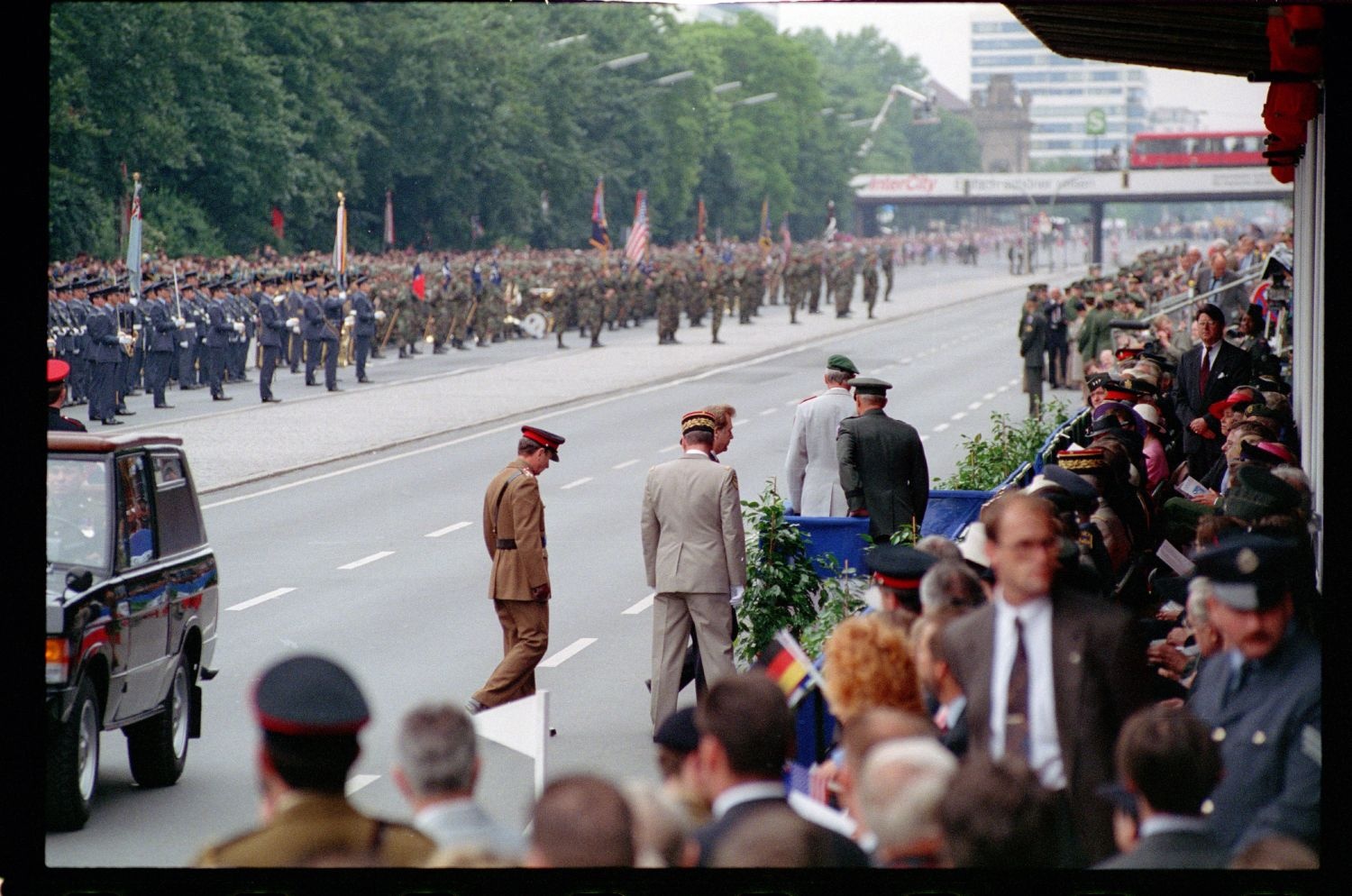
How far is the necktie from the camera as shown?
640cm

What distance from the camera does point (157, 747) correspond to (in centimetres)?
1048

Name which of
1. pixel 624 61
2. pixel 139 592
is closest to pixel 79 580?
pixel 139 592

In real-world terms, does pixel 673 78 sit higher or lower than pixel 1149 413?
higher

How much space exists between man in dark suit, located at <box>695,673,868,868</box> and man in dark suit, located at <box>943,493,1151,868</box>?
1.33 m

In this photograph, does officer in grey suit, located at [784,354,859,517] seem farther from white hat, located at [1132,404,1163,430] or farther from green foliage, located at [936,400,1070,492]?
white hat, located at [1132,404,1163,430]

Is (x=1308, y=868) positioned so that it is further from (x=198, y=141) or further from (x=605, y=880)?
(x=198, y=141)

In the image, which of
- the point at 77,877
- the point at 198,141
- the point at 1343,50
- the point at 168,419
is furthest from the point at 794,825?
the point at 168,419

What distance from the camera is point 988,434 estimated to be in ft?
96.3

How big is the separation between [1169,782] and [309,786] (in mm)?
2200

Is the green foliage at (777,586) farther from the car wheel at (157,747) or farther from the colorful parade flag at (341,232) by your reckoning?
the colorful parade flag at (341,232)

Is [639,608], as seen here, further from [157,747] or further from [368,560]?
[157,747]

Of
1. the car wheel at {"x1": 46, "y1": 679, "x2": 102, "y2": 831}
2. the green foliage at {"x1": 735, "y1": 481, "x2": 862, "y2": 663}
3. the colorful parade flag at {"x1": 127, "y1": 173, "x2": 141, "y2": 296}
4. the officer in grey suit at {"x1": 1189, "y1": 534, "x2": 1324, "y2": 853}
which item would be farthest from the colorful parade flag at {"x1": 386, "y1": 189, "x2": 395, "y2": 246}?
the officer in grey suit at {"x1": 1189, "y1": 534, "x2": 1324, "y2": 853}

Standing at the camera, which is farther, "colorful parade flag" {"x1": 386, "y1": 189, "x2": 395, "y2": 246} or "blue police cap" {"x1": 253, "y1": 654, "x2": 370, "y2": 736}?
"colorful parade flag" {"x1": 386, "y1": 189, "x2": 395, "y2": 246}

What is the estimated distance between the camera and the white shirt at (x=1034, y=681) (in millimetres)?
6387
